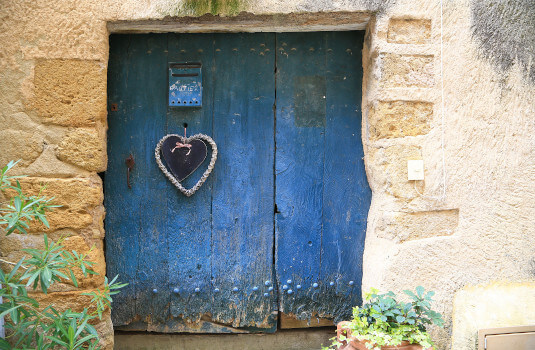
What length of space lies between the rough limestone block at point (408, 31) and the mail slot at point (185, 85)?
3.30 ft

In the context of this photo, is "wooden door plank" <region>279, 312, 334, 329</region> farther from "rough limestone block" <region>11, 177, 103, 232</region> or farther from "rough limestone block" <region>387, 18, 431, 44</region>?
"rough limestone block" <region>387, 18, 431, 44</region>

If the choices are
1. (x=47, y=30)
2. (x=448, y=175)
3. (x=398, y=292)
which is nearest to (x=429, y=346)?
(x=398, y=292)

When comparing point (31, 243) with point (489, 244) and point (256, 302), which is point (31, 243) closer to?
point (256, 302)

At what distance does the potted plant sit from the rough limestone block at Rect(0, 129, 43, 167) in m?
1.67

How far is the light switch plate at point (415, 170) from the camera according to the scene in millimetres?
2258

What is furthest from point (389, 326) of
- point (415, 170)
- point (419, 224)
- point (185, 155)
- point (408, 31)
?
point (408, 31)

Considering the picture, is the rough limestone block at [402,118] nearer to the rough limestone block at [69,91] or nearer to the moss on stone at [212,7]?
the moss on stone at [212,7]

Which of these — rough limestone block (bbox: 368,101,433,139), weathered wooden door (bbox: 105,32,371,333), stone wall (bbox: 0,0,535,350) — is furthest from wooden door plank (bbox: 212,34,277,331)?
rough limestone block (bbox: 368,101,433,139)

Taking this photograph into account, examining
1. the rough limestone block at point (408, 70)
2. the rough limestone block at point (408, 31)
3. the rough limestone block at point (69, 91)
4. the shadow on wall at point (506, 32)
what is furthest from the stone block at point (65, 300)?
the shadow on wall at point (506, 32)

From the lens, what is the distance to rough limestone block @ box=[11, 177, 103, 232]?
2.18 meters

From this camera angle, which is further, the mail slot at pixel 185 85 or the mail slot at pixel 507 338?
the mail slot at pixel 185 85

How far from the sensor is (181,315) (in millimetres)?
2518

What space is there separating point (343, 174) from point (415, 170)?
1.32 feet

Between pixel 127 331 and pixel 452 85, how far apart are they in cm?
216
